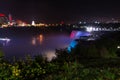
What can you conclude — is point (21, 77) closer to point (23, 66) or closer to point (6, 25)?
point (23, 66)

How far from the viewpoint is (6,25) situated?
538ft

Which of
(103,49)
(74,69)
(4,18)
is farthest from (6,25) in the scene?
(74,69)

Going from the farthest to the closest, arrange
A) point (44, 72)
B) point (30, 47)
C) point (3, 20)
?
1. point (3, 20)
2. point (30, 47)
3. point (44, 72)

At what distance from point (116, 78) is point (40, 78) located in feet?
4.72

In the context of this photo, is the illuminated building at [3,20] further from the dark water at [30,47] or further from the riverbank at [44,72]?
the riverbank at [44,72]

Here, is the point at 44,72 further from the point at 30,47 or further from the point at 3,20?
the point at 3,20

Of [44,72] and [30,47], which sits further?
[30,47]

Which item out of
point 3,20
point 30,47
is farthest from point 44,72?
point 3,20

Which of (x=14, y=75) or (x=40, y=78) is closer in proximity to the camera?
(x=14, y=75)

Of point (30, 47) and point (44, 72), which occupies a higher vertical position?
point (44, 72)

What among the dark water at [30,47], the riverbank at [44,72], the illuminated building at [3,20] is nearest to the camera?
the riverbank at [44,72]

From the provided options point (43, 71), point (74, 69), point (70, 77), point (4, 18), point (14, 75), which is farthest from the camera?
point (4, 18)

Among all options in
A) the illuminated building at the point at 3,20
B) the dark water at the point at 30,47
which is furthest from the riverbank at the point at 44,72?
the illuminated building at the point at 3,20

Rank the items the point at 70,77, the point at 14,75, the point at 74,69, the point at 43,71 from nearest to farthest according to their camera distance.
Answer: the point at 14,75
the point at 70,77
the point at 43,71
the point at 74,69
